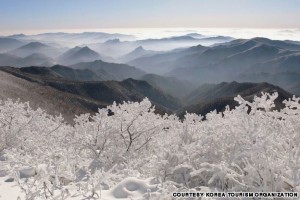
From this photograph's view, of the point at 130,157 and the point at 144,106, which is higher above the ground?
the point at 144,106

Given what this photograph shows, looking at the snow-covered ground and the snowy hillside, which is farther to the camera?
the snow-covered ground

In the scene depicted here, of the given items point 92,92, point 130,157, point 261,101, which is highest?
point 261,101

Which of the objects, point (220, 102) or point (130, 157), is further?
point (220, 102)

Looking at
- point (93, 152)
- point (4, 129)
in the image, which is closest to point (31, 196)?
point (93, 152)

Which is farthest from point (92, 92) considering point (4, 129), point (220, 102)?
point (4, 129)

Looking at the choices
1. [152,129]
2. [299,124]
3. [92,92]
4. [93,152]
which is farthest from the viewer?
[92,92]

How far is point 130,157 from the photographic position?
10.1 m

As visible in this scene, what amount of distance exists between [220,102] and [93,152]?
110743mm

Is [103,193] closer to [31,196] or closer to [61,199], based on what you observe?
[61,199]

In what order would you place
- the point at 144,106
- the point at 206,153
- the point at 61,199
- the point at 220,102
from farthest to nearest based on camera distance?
1. the point at 220,102
2. the point at 144,106
3. the point at 206,153
4. the point at 61,199

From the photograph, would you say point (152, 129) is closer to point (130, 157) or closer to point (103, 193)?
point (130, 157)

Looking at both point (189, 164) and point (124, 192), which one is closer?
point (124, 192)

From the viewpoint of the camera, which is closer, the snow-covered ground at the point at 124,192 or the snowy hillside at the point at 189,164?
the snowy hillside at the point at 189,164

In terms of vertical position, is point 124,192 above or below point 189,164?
below
